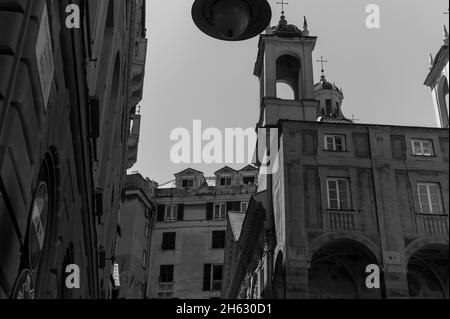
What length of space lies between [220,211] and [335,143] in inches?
1185

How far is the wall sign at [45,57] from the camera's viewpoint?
562cm

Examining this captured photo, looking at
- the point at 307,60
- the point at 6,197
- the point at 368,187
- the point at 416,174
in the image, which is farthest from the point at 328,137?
the point at 307,60

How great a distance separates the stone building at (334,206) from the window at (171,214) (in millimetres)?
6920

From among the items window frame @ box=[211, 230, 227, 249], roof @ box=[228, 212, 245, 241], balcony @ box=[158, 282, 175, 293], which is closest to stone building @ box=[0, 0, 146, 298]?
roof @ box=[228, 212, 245, 241]

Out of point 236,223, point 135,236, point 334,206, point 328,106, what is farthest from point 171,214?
point 334,206

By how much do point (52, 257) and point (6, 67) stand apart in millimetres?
3903

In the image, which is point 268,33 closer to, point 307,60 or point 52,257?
point 307,60

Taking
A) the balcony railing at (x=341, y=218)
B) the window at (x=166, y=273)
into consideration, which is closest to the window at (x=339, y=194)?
the balcony railing at (x=341, y=218)

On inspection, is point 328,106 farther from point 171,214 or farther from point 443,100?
point 443,100

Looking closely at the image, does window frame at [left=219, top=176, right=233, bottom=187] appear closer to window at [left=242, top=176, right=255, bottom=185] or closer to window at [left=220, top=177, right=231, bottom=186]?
window at [left=220, top=177, right=231, bottom=186]

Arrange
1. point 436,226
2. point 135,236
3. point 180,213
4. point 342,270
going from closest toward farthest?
point 436,226 → point 342,270 → point 135,236 → point 180,213

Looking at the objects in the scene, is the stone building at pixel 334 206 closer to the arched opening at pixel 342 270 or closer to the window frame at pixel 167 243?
the arched opening at pixel 342 270

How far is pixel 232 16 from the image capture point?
620 cm
